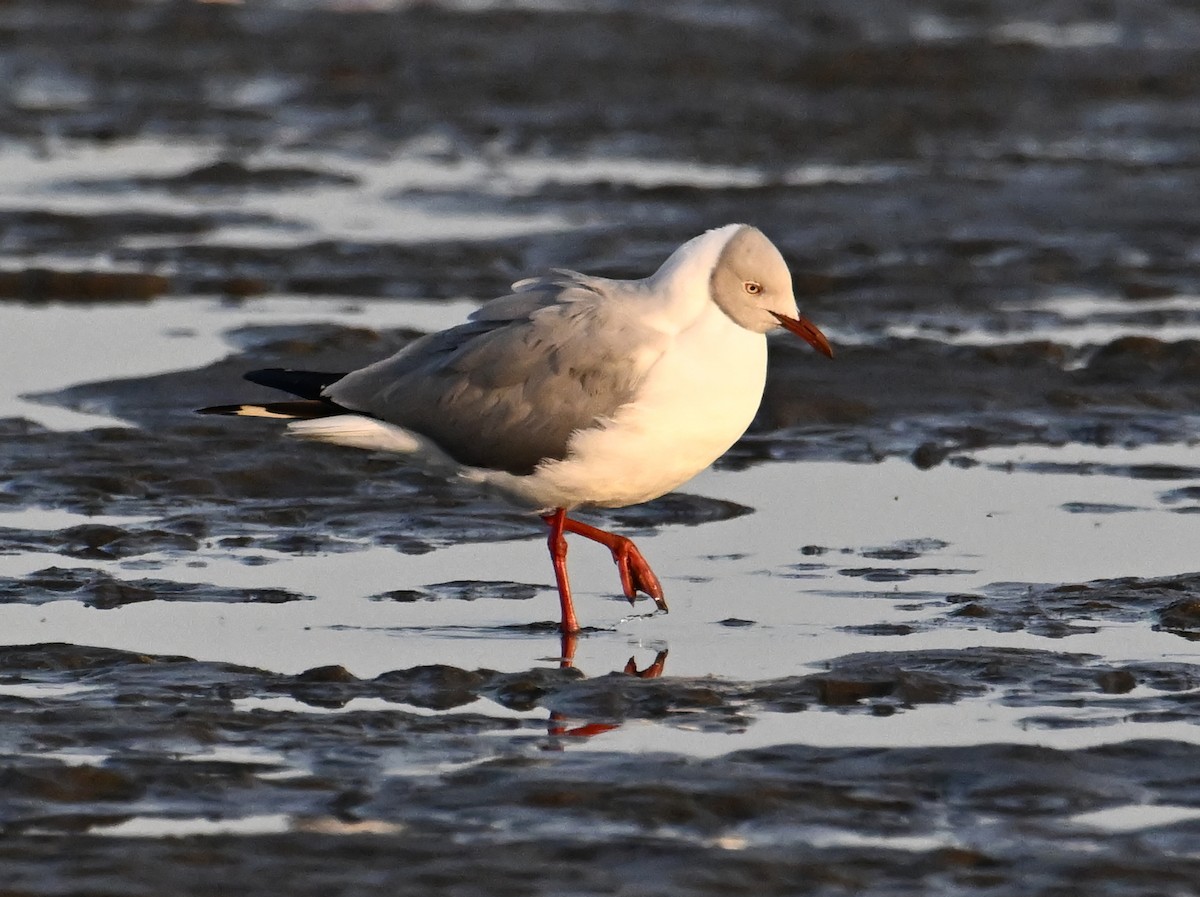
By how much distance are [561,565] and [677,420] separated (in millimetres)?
714

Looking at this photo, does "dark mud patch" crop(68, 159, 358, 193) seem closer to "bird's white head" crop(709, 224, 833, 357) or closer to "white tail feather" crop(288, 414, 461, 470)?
"white tail feather" crop(288, 414, 461, 470)

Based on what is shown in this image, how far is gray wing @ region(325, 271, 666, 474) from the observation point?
8.16 m

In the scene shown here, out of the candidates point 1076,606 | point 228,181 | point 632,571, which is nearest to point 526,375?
point 632,571

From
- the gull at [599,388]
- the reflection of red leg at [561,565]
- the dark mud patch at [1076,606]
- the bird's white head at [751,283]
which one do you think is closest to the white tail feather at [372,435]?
the gull at [599,388]

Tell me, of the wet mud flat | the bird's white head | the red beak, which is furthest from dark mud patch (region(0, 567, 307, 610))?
the red beak

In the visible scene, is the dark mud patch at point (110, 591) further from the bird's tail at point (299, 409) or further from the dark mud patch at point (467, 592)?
the bird's tail at point (299, 409)

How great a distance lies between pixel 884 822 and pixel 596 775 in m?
0.81

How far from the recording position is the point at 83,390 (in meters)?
11.9

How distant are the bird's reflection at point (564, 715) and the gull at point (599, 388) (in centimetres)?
22

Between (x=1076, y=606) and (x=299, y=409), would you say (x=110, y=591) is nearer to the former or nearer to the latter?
(x=299, y=409)

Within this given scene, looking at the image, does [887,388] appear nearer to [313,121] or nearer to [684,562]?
[684,562]

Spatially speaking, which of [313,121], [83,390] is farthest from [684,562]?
[313,121]

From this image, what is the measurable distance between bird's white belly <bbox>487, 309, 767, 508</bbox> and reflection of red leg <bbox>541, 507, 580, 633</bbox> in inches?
9.4

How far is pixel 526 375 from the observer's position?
8.31m
